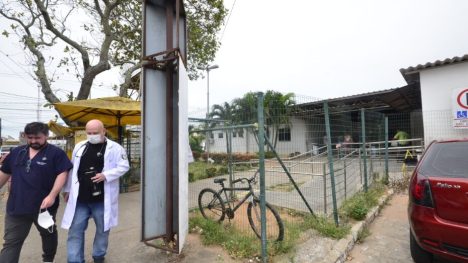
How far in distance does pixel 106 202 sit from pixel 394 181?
7215 millimetres

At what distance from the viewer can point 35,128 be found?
9.82 feet

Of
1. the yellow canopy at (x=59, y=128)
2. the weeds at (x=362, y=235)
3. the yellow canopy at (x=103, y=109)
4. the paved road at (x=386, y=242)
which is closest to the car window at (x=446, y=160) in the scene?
the paved road at (x=386, y=242)

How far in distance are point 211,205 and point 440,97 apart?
7826 mm

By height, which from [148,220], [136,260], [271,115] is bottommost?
[136,260]

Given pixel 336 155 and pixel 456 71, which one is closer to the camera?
pixel 336 155

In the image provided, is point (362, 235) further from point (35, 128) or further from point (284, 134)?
point (35, 128)

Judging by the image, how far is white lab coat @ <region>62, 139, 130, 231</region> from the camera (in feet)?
9.91

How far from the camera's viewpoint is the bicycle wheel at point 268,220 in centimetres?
383

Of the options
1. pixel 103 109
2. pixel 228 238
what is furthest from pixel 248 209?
pixel 103 109

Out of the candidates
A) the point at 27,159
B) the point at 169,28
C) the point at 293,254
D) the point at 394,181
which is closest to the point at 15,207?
the point at 27,159

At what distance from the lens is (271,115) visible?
400 centimetres

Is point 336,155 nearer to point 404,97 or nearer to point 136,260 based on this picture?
point 136,260

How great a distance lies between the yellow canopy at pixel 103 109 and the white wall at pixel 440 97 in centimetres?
844

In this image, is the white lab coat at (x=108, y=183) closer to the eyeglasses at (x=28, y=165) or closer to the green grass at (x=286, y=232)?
the eyeglasses at (x=28, y=165)
